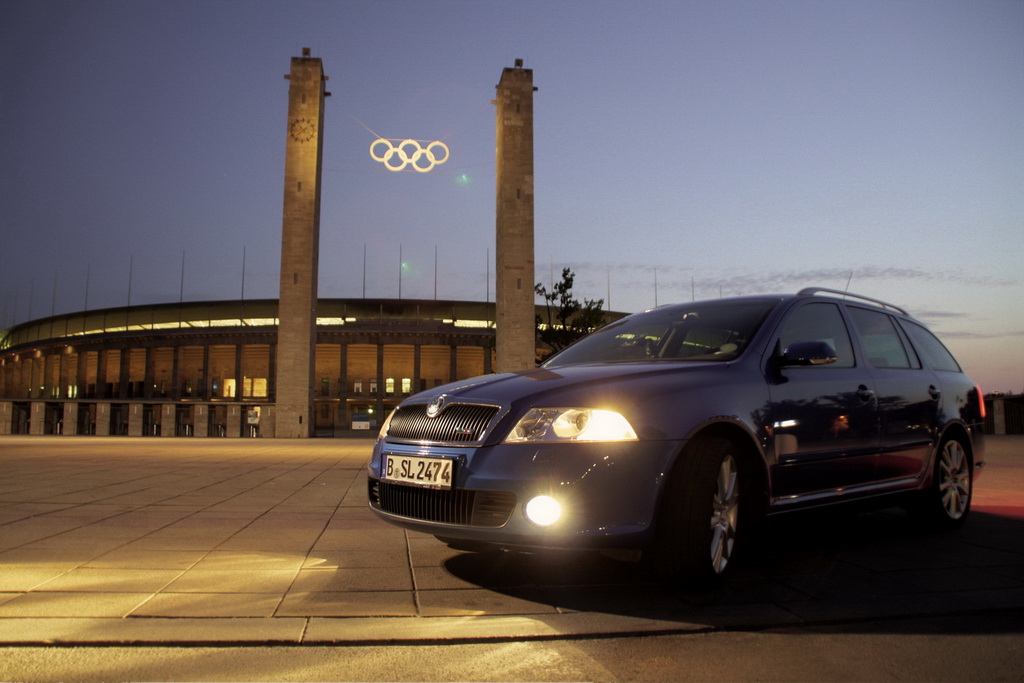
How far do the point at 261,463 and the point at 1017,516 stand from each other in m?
11.4

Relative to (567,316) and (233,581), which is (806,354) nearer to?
(233,581)

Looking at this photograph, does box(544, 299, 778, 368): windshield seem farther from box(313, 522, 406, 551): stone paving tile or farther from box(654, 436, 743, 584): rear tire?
box(313, 522, 406, 551): stone paving tile

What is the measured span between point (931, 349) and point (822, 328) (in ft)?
5.50

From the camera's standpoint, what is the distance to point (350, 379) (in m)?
71.0

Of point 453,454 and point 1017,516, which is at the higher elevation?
point 453,454

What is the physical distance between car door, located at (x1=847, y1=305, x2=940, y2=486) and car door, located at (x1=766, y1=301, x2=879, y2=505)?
0.53 feet

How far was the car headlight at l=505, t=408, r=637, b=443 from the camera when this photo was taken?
134 inches

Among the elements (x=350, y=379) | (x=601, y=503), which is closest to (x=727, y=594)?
(x=601, y=503)

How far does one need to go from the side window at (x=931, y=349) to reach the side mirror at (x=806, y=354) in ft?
6.69

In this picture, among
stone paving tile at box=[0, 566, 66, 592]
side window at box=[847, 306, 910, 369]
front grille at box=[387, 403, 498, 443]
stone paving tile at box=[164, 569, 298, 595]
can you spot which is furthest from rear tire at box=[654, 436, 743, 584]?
stone paving tile at box=[0, 566, 66, 592]

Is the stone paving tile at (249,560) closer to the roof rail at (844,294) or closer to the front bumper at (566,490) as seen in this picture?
the front bumper at (566,490)

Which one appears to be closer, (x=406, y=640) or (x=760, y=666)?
(x=760, y=666)

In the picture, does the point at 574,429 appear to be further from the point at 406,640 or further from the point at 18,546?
the point at 18,546

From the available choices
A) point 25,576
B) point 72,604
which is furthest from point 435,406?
point 25,576
